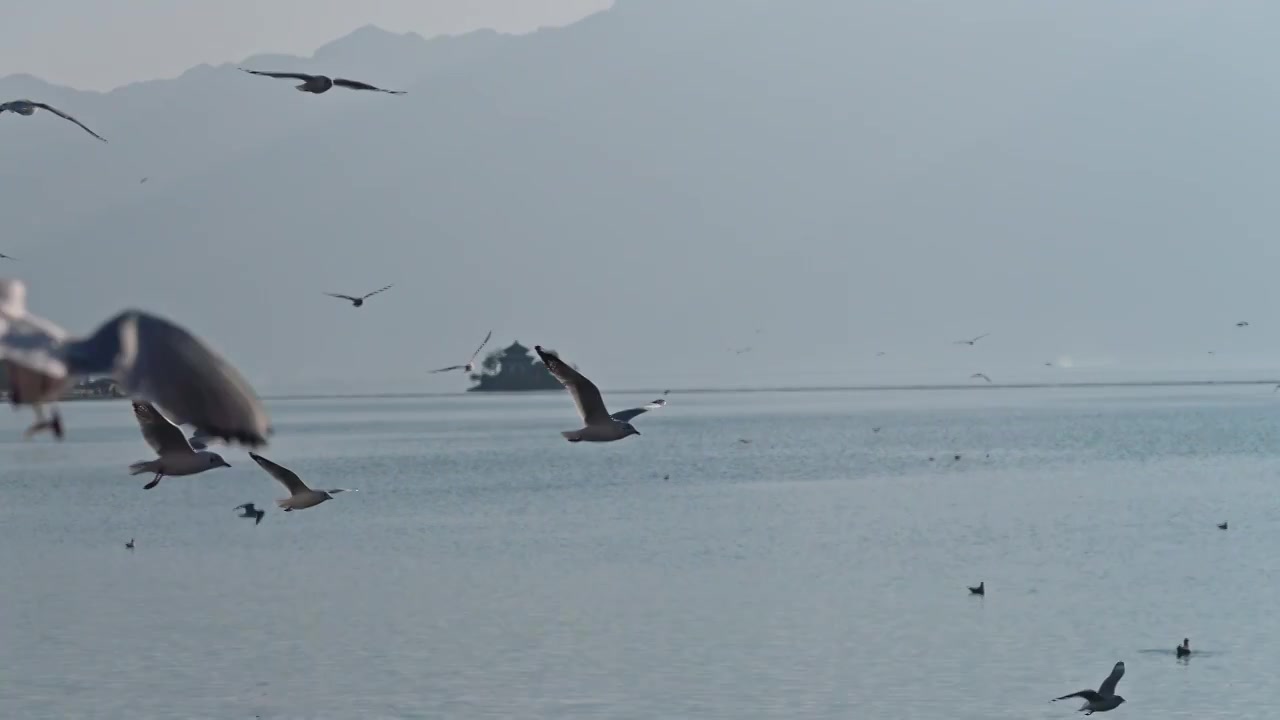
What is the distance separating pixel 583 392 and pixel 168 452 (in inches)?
204

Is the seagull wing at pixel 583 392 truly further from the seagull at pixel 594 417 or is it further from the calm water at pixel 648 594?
the calm water at pixel 648 594

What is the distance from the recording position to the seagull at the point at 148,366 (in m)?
6.79

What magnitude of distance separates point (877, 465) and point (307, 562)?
179 feet

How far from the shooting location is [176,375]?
701 centimetres

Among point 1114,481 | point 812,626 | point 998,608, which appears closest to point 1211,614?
point 998,608

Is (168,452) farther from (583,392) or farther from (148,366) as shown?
(148,366)

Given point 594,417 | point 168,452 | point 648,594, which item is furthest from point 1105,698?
point 648,594

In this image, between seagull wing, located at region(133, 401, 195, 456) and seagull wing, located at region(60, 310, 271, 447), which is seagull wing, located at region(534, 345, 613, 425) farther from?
seagull wing, located at region(60, 310, 271, 447)

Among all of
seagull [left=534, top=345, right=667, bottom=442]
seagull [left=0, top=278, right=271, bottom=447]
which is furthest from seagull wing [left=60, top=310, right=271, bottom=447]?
seagull [left=534, top=345, right=667, bottom=442]

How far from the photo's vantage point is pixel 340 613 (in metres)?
45.3

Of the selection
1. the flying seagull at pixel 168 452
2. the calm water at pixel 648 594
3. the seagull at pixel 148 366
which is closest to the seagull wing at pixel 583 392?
the flying seagull at pixel 168 452

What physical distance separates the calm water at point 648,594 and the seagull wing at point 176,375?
24527 mm

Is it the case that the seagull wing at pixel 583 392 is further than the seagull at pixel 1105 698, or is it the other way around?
the seagull at pixel 1105 698

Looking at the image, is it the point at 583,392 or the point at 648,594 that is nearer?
the point at 583,392
